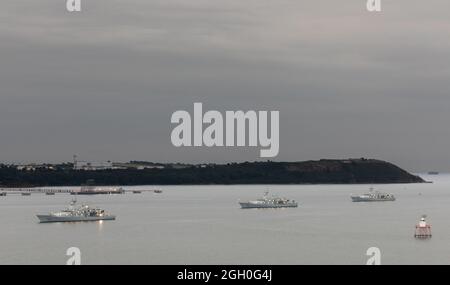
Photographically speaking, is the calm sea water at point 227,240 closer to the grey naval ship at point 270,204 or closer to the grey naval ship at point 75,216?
the grey naval ship at point 75,216

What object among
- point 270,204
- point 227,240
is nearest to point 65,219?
point 227,240

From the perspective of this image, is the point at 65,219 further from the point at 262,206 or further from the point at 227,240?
the point at 262,206

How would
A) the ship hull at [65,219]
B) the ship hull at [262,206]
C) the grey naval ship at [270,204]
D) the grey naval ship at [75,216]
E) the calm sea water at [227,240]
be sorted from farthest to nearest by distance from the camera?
the grey naval ship at [270,204] → the ship hull at [262,206] → the grey naval ship at [75,216] → the ship hull at [65,219] → the calm sea water at [227,240]

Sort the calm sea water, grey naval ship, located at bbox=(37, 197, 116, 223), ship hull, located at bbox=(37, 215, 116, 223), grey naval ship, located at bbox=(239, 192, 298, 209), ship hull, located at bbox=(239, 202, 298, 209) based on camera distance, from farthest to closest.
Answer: grey naval ship, located at bbox=(239, 192, 298, 209), ship hull, located at bbox=(239, 202, 298, 209), grey naval ship, located at bbox=(37, 197, 116, 223), ship hull, located at bbox=(37, 215, 116, 223), the calm sea water

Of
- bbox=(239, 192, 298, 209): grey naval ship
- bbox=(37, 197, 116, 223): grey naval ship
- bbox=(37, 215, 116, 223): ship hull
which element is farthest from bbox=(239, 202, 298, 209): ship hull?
bbox=(37, 197, 116, 223): grey naval ship

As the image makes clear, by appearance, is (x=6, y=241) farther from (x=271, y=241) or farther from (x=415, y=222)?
(x=415, y=222)

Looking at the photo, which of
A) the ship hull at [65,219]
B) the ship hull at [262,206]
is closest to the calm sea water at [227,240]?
the ship hull at [65,219]

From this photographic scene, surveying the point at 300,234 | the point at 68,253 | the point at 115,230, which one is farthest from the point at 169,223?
the point at 68,253

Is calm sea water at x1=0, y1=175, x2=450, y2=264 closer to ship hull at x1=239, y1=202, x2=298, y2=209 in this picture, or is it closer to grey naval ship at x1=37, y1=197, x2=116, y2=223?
grey naval ship at x1=37, y1=197, x2=116, y2=223

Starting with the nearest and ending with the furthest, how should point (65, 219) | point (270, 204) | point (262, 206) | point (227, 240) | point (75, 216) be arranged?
point (227, 240), point (65, 219), point (75, 216), point (270, 204), point (262, 206)

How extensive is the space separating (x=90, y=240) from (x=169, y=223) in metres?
25.7
